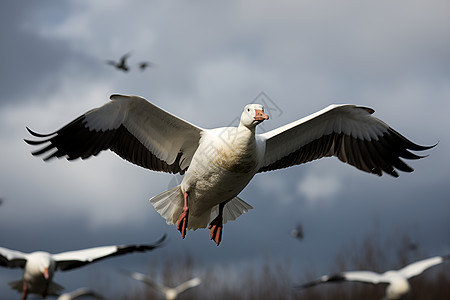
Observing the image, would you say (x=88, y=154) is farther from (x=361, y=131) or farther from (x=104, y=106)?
(x=361, y=131)

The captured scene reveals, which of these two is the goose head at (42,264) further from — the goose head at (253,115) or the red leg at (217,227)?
the goose head at (253,115)

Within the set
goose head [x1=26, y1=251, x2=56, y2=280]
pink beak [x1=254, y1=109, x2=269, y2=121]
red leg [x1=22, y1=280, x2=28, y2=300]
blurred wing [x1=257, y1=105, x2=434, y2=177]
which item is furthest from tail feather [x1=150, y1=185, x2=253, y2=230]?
red leg [x1=22, y1=280, x2=28, y2=300]

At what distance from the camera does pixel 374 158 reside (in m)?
7.60

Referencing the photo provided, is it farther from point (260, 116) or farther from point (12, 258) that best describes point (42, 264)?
point (260, 116)

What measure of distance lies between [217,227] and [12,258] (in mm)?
4048

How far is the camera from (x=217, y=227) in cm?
700

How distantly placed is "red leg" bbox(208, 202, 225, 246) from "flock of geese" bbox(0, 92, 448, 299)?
1 centimetres

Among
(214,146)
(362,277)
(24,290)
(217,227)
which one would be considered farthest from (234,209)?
(362,277)

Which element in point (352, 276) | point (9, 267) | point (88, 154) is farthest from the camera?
point (352, 276)

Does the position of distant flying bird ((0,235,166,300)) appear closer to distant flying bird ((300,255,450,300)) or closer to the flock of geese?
the flock of geese

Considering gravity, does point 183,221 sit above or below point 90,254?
below

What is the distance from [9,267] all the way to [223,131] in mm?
5223

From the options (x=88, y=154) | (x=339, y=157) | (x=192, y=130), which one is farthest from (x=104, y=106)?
(x=339, y=157)

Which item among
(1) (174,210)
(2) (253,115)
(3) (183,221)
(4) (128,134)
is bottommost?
(3) (183,221)
